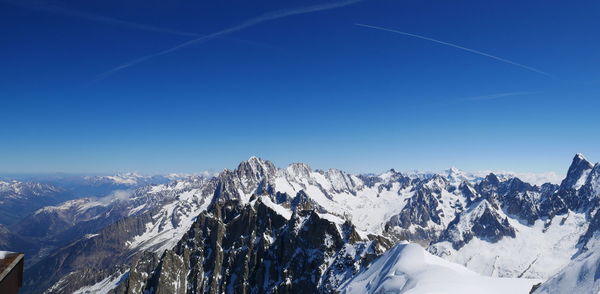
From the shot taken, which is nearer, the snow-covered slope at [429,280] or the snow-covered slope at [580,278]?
the snow-covered slope at [580,278]

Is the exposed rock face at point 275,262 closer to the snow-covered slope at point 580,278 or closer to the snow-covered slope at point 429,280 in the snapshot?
the snow-covered slope at point 429,280

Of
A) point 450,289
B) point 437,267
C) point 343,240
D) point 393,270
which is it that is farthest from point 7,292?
point 343,240

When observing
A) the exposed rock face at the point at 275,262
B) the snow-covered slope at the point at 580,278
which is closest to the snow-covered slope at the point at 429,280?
the snow-covered slope at the point at 580,278

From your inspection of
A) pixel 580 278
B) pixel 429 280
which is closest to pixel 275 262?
pixel 429 280

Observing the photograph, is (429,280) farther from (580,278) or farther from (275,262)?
(275,262)

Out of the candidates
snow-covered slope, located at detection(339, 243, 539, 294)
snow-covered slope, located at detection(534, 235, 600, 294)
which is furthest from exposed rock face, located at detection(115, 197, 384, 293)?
snow-covered slope, located at detection(534, 235, 600, 294)

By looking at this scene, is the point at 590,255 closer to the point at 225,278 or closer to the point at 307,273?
the point at 307,273
